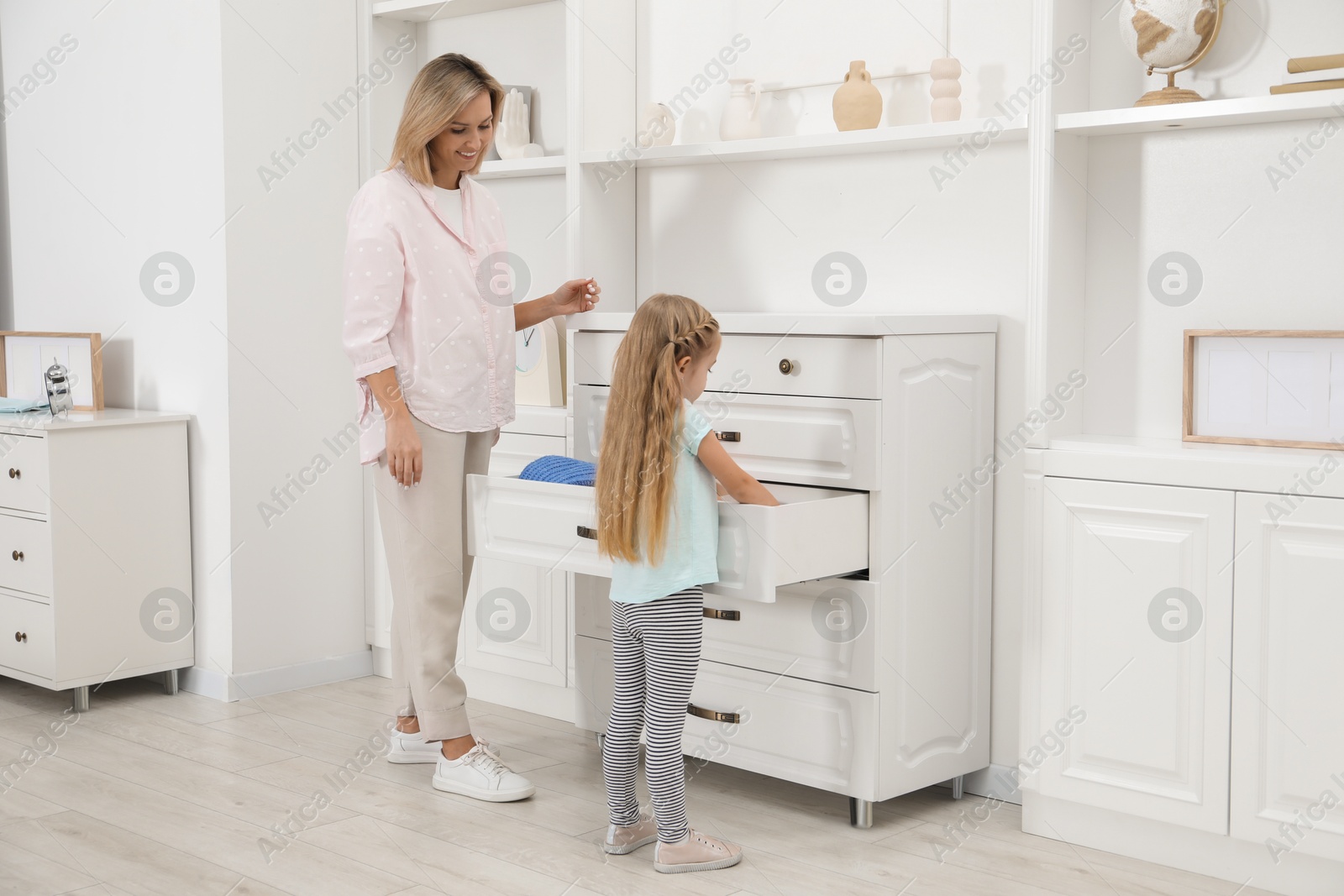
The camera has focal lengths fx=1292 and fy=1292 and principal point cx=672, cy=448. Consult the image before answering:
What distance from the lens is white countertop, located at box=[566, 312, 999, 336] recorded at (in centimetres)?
229

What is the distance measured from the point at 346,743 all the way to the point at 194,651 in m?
0.70

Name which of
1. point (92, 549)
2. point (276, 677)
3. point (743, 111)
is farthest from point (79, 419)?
point (743, 111)

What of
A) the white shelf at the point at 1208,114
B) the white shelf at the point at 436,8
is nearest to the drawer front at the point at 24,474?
the white shelf at the point at 436,8

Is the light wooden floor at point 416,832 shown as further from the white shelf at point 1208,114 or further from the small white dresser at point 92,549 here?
the white shelf at point 1208,114

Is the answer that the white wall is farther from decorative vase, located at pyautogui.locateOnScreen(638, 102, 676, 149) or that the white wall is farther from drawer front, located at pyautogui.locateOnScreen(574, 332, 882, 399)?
drawer front, located at pyautogui.locateOnScreen(574, 332, 882, 399)

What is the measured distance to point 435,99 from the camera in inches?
96.2

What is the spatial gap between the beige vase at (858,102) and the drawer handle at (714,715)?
122 centimetres

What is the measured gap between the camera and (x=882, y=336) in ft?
7.50

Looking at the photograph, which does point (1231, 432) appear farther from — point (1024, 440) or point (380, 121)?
point (380, 121)

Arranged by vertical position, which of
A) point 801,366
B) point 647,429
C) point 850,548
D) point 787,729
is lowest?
point 787,729

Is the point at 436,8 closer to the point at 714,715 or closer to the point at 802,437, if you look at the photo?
the point at 802,437

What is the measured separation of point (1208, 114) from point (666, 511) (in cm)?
113

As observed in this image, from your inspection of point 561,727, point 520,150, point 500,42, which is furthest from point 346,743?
point 500,42

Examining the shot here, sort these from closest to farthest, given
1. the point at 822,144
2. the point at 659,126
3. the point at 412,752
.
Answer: the point at 822,144, the point at 412,752, the point at 659,126
